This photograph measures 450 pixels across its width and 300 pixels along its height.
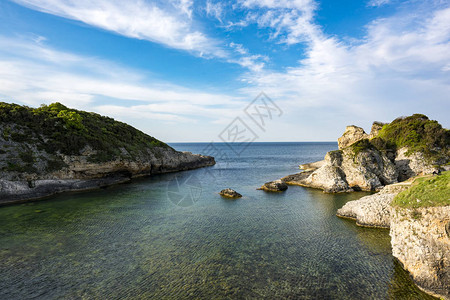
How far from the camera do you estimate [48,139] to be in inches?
1441

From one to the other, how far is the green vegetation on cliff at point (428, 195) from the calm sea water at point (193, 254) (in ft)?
13.3

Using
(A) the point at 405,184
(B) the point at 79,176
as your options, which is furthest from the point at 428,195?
(B) the point at 79,176

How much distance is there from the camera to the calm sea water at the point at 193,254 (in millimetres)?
11430

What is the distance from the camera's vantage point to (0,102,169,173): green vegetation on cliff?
31359 millimetres

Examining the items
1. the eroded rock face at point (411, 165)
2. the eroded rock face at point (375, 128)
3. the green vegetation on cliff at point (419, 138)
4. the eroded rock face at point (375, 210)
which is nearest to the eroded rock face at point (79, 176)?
the eroded rock face at point (375, 210)

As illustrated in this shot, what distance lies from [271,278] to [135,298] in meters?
7.19

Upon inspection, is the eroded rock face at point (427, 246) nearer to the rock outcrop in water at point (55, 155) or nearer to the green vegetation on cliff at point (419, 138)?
the green vegetation on cliff at point (419, 138)

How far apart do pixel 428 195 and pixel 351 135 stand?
51.3 metres

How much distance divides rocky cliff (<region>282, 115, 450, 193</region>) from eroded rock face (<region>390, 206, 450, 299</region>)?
22003mm

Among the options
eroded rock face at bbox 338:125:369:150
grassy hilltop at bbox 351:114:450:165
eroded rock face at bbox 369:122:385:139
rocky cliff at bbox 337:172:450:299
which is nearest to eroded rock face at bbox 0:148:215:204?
rocky cliff at bbox 337:172:450:299

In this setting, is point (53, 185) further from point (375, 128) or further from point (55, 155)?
point (375, 128)

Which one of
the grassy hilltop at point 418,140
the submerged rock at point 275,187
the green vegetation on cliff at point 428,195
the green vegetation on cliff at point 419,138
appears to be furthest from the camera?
the submerged rock at point 275,187

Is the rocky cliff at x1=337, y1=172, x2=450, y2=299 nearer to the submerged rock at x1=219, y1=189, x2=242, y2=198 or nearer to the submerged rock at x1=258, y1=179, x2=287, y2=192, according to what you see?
the submerged rock at x1=219, y1=189, x2=242, y2=198

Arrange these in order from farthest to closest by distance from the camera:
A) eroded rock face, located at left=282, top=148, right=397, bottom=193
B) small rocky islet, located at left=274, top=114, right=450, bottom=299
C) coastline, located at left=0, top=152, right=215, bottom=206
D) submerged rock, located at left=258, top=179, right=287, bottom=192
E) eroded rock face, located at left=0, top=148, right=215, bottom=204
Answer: submerged rock, located at left=258, top=179, right=287, bottom=192
eroded rock face, located at left=282, top=148, right=397, bottom=193
eroded rock face, located at left=0, top=148, right=215, bottom=204
coastline, located at left=0, top=152, right=215, bottom=206
small rocky islet, located at left=274, top=114, right=450, bottom=299
